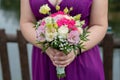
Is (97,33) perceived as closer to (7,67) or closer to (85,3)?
(85,3)

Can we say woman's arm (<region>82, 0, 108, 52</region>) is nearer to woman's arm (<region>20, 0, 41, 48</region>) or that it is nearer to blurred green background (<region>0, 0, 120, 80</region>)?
woman's arm (<region>20, 0, 41, 48</region>)

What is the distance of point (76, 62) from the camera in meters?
2.02

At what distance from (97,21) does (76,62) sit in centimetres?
25

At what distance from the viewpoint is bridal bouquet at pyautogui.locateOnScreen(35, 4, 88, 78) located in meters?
1.68

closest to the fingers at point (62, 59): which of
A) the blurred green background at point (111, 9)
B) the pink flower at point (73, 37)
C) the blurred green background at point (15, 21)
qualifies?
the pink flower at point (73, 37)

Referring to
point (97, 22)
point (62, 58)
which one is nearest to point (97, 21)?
point (97, 22)

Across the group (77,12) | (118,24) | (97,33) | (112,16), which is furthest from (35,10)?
(112,16)

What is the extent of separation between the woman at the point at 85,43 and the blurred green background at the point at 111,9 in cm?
654

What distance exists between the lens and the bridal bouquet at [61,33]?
1678mm

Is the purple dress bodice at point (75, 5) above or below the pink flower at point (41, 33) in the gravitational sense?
above

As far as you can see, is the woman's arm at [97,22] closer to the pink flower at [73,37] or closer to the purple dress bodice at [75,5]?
the purple dress bodice at [75,5]

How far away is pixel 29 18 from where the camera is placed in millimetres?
2047

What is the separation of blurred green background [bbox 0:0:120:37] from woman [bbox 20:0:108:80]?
6.54 metres

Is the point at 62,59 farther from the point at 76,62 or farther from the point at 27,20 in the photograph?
the point at 27,20
